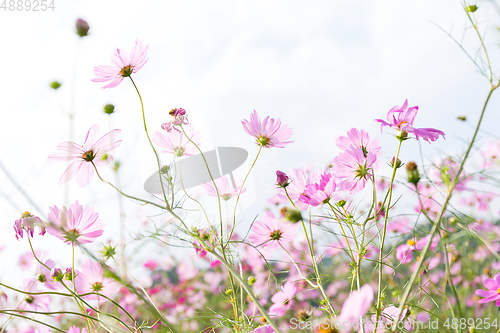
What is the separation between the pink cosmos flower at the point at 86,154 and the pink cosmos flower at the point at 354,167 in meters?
0.36

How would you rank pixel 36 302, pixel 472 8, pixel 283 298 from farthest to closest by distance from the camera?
pixel 36 302, pixel 472 8, pixel 283 298

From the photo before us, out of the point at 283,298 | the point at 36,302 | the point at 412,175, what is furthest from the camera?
the point at 36,302

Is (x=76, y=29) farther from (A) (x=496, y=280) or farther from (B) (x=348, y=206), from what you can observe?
(A) (x=496, y=280)

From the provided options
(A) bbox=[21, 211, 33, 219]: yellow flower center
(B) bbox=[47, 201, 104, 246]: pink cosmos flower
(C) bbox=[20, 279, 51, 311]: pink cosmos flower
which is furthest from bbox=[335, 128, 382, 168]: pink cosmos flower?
(C) bbox=[20, 279, 51, 311]: pink cosmos flower

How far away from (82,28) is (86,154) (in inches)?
9.4

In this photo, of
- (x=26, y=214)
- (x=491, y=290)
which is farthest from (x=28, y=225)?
(x=491, y=290)

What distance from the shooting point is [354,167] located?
2.01 feet

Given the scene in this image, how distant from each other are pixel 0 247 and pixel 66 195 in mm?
1374

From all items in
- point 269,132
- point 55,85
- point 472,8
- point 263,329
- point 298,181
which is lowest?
point 263,329

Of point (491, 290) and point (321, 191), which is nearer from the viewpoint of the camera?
point (321, 191)

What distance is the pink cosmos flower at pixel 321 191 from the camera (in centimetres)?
58

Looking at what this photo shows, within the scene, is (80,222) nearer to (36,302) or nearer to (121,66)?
(121,66)

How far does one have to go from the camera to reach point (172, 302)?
2484 millimetres

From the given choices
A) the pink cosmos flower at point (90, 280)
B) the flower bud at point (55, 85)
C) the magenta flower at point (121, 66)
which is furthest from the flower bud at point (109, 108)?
the pink cosmos flower at point (90, 280)
